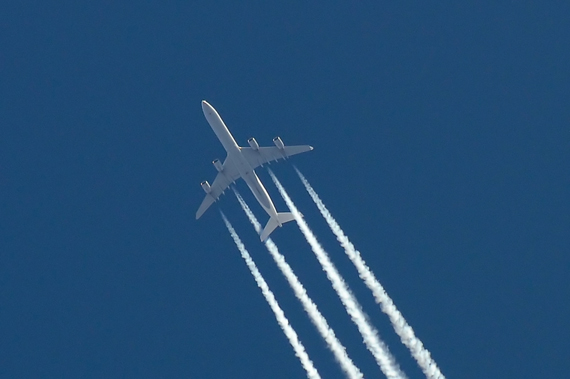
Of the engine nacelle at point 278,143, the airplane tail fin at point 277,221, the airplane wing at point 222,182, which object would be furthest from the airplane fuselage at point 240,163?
the engine nacelle at point 278,143

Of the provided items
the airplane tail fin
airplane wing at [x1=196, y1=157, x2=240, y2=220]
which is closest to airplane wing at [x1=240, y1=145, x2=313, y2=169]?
airplane wing at [x1=196, y1=157, x2=240, y2=220]

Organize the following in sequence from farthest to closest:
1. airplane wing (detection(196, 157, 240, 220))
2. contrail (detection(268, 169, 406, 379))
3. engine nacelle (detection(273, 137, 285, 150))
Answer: airplane wing (detection(196, 157, 240, 220))
engine nacelle (detection(273, 137, 285, 150))
contrail (detection(268, 169, 406, 379))

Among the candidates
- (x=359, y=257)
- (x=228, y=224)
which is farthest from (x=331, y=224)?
(x=228, y=224)

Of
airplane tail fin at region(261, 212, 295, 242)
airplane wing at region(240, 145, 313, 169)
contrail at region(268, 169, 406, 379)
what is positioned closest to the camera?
contrail at region(268, 169, 406, 379)

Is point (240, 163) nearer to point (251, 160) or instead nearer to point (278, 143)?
point (251, 160)

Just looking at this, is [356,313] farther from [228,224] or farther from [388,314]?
[228,224]

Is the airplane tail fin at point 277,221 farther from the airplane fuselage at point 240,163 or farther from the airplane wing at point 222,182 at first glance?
the airplane wing at point 222,182

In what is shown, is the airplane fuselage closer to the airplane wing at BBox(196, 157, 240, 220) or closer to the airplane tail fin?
the airplane tail fin
